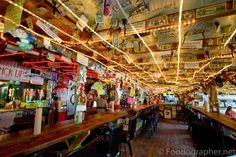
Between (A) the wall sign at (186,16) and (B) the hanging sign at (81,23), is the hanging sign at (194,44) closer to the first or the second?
(A) the wall sign at (186,16)

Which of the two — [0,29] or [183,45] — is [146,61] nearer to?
[183,45]

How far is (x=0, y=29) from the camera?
261 cm

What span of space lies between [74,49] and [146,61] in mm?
2548

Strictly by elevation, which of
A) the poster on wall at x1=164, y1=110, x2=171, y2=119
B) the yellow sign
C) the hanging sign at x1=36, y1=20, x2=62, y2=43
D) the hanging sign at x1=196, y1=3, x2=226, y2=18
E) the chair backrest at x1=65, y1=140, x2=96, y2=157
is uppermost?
the hanging sign at x1=196, y1=3, x2=226, y2=18

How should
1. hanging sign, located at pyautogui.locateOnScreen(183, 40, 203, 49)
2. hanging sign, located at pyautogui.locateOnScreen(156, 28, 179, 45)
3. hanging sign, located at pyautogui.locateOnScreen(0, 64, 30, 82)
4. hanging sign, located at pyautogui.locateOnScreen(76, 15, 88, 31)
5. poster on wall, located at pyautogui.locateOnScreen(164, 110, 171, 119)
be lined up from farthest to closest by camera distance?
poster on wall, located at pyautogui.locateOnScreen(164, 110, 171, 119), hanging sign, located at pyautogui.locateOnScreen(0, 64, 30, 82), hanging sign, located at pyautogui.locateOnScreen(183, 40, 203, 49), hanging sign, located at pyautogui.locateOnScreen(156, 28, 179, 45), hanging sign, located at pyautogui.locateOnScreen(76, 15, 88, 31)

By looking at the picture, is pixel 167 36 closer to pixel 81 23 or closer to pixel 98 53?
pixel 98 53

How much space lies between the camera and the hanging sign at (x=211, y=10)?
2359 millimetres

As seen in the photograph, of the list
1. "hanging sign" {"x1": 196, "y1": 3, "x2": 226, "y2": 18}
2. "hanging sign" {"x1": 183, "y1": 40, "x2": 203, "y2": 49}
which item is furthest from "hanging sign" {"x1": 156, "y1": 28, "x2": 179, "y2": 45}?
"hanging sign" {"x1": 196, "y1": 3, "x2": 226, "y2": 18}

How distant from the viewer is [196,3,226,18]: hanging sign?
2359 mm

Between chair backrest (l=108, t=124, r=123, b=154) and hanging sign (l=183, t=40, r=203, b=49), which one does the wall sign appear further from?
chair backrest (l=108, t=124, r=123, b=154)

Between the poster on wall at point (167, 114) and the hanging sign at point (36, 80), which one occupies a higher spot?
the hanging sign at point (36, 80)

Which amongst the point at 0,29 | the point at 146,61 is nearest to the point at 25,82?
the point at 0,29

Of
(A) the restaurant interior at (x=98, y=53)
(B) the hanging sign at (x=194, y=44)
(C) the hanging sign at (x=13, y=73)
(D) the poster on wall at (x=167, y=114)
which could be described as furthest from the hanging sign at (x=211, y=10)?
(D) the poster on wall at (x=167, y=114)

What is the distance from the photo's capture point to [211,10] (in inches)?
95.7
